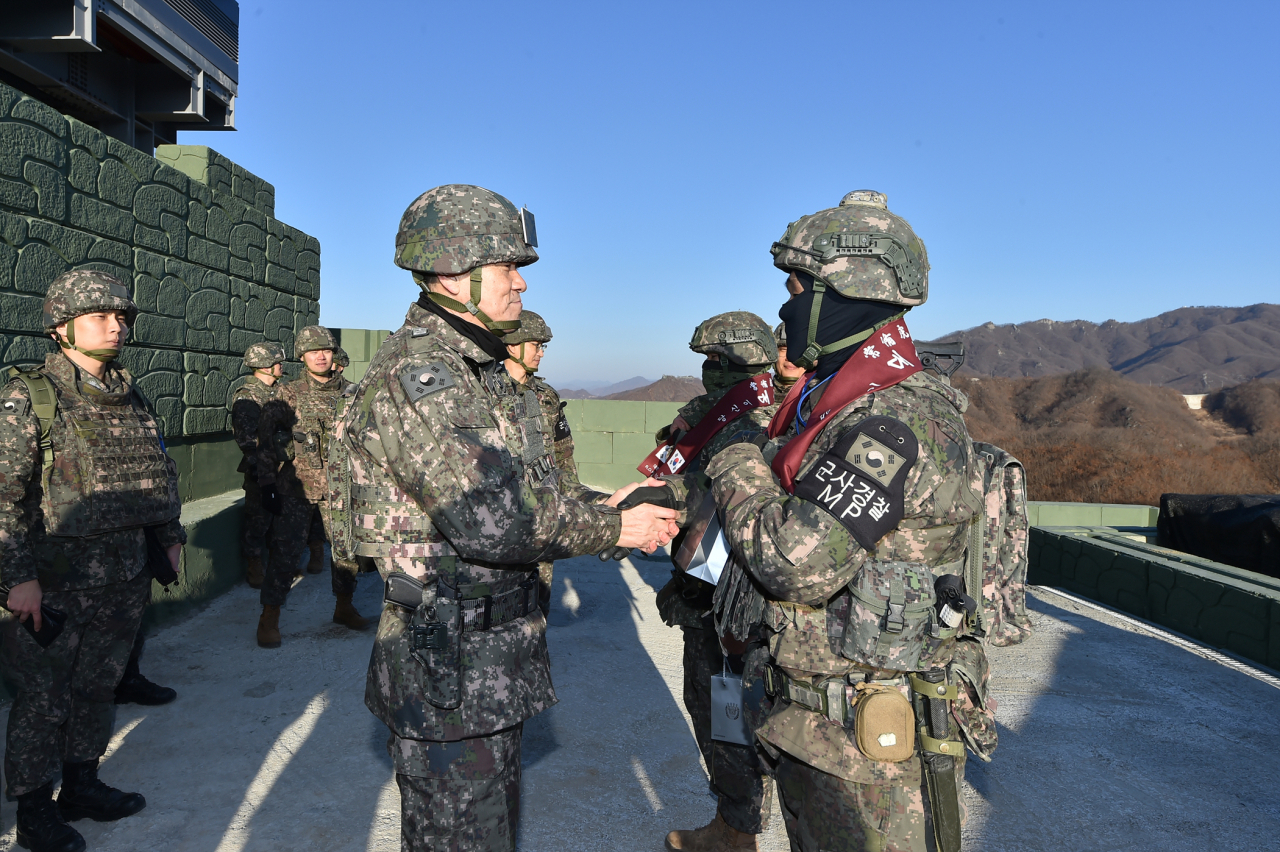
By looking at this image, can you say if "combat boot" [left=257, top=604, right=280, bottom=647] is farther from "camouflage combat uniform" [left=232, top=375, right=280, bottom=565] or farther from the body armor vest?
the body armor vest

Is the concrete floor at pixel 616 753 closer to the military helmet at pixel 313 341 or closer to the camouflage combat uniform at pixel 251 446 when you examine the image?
the camouflage combat uniform at pixel 251 446

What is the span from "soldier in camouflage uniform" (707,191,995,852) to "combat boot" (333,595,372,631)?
14.5 ft

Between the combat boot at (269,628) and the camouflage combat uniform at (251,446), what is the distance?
1.33m

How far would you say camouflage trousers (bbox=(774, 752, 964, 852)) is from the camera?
6.24ft

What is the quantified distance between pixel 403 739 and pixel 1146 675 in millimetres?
5151

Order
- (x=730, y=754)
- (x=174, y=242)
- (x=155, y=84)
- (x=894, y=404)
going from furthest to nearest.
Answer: (x=155, y=84), (x=174, y=242), (x=730, y=754), (x=894, y=404)

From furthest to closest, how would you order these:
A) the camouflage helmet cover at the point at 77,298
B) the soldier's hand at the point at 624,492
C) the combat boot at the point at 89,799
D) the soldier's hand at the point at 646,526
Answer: the camouflage helmet cover at the point at 77,298 → the combat boot at the point at 89,799 → the soldier's hand at the point at 624,492 → the soldier's hand at the point at 646,526

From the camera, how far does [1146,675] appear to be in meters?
5.20

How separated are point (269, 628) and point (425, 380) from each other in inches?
166

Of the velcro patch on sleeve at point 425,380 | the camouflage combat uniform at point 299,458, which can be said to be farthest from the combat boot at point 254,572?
the velcro patch on sleeve at point 425,380

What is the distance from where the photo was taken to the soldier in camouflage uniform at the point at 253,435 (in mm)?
6504

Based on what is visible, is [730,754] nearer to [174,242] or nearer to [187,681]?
[187,681]

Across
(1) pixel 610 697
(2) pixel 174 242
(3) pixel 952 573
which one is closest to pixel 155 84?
(2) pixel 174 242

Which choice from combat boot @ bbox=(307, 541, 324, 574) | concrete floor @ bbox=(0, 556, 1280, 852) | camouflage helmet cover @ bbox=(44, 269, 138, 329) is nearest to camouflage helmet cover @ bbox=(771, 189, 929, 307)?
→ concrete floor @ bbox=(0, 556, 1280, 852)
